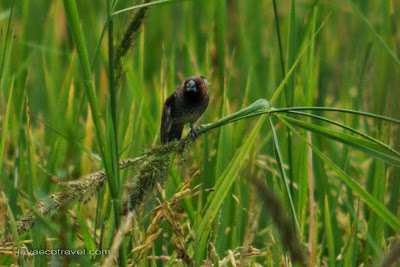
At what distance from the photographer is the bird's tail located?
8.68ft

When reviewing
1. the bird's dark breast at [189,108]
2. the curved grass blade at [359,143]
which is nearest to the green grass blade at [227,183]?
the curved grass blade at [359,143]

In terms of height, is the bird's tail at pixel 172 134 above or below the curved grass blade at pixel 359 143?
below

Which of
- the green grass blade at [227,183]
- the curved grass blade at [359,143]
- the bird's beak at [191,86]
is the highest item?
the bird's beak at [191,86]

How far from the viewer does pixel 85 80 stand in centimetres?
128

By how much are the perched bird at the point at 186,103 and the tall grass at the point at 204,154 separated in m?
0.05

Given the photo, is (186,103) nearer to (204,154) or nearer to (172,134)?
(172,134)

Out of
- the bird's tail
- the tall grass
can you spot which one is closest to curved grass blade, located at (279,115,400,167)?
the tall grass

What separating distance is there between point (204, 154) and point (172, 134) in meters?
0.48

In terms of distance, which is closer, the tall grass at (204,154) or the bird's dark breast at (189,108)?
the tall grass at (204,154)

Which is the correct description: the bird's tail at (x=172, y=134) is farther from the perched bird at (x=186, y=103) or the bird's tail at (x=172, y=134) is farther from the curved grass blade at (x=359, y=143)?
the curved grass blade at (x=359, y=143)

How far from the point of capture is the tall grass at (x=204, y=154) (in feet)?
4.34

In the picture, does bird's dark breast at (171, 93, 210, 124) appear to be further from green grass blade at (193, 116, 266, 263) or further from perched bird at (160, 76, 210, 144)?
green grass blade at (193, 116, 266, 263)

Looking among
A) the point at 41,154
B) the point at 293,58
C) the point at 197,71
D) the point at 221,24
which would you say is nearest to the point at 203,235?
the point at 293,58

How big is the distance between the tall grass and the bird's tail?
62 mm
